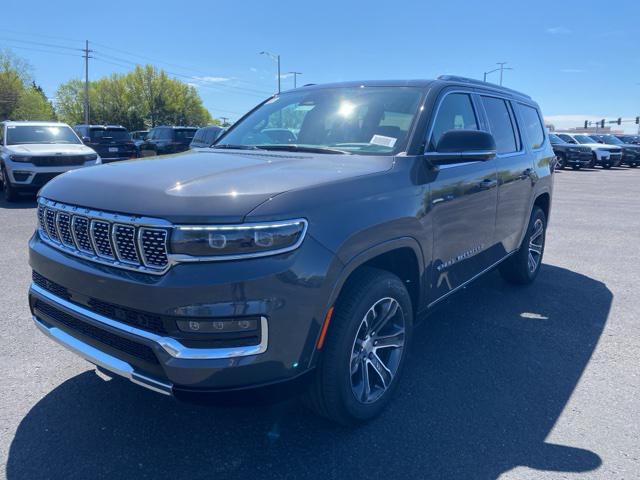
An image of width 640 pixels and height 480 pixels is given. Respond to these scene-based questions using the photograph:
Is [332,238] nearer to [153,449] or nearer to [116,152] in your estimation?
[153,449]

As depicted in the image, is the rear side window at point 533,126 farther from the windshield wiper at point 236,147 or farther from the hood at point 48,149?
the hood at point 48,149

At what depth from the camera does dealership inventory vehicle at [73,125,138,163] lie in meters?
17.0

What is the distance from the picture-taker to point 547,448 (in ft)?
9.08

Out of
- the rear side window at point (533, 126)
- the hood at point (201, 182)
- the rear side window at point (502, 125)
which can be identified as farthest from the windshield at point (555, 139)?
the hood at point (201, 182)

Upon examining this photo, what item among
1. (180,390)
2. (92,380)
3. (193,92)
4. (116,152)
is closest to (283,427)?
(180,390)

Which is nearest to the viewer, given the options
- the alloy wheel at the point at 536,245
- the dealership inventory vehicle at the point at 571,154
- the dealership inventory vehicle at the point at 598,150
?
the alloy wheel at the point at 536,245

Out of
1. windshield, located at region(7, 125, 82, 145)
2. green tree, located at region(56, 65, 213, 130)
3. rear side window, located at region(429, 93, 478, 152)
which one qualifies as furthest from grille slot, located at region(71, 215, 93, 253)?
green tree, located at region(56, 65, 213, 130)

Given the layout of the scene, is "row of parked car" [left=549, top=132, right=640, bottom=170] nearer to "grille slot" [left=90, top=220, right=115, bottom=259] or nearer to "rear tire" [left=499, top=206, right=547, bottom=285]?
"rear tire" [left=499, top=206, right=547, bottom=285]

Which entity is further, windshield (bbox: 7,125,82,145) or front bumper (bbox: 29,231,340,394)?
windshield (bbox: 7,125,82,145)

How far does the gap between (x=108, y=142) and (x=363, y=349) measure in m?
16.4

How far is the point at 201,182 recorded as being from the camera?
8.33 feet

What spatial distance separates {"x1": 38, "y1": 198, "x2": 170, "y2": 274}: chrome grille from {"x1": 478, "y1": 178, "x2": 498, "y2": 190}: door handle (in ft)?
8.29

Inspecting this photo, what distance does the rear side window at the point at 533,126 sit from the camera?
5316 mm

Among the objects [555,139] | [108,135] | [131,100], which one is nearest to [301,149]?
[108,135]
